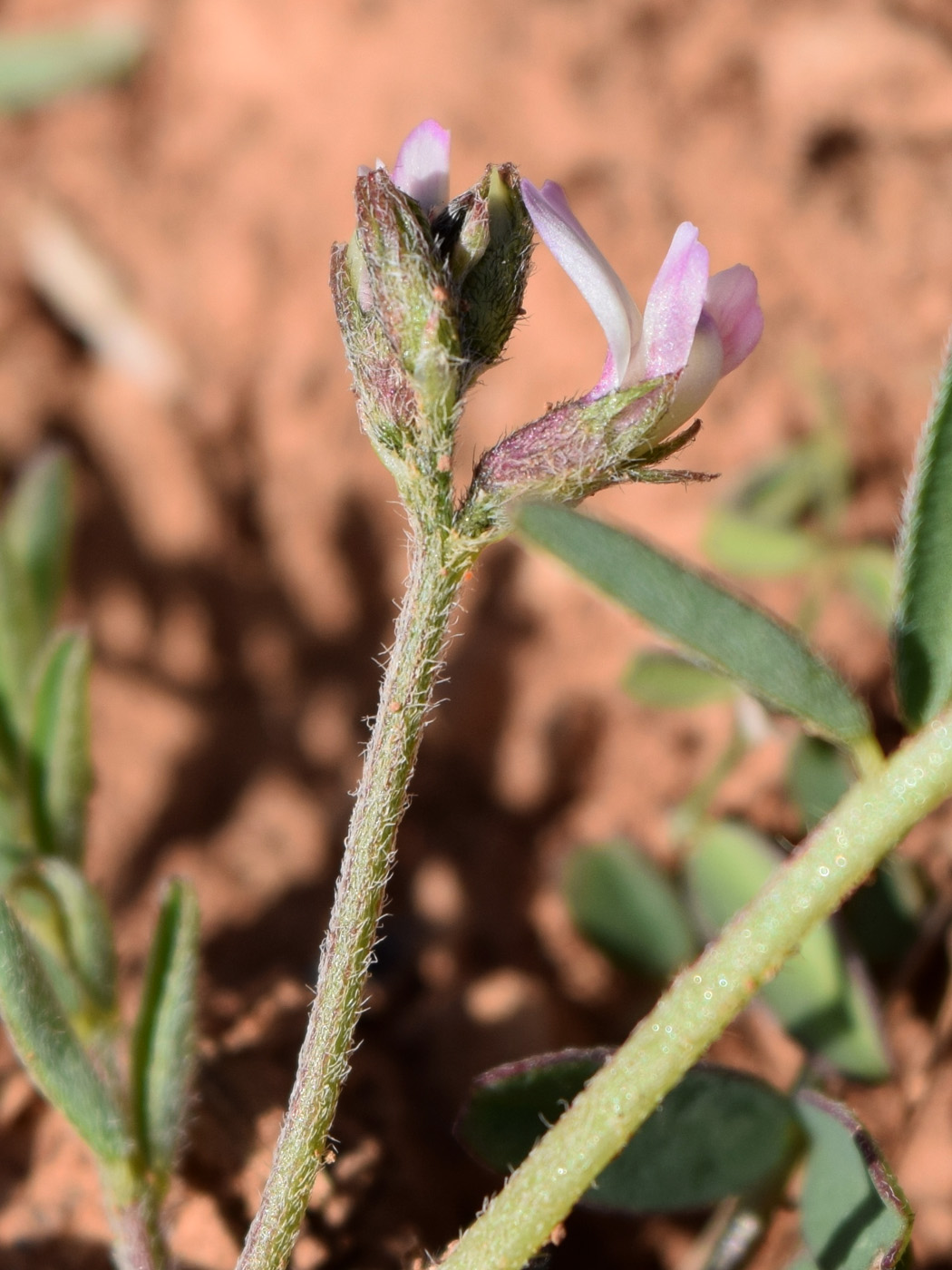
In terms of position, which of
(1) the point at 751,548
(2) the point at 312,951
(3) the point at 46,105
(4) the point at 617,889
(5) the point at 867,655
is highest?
(3) the point at 46,105

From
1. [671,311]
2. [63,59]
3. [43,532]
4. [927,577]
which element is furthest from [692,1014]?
[63,59]

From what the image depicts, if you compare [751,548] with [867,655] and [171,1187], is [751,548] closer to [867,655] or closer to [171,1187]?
[867,655]

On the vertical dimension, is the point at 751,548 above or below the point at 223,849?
above

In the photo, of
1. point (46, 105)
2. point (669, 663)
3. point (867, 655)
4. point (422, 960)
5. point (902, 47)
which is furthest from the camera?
point (46, 105)

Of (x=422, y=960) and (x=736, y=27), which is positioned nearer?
(x=422, y=960)

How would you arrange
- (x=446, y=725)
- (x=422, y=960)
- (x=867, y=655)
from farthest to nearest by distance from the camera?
(x=446, y=725), (x=867, y=655), (x=422, y=960)

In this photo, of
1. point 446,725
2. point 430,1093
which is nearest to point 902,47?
point 446,725

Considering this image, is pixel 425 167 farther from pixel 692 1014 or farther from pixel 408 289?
pixel 692 1014
